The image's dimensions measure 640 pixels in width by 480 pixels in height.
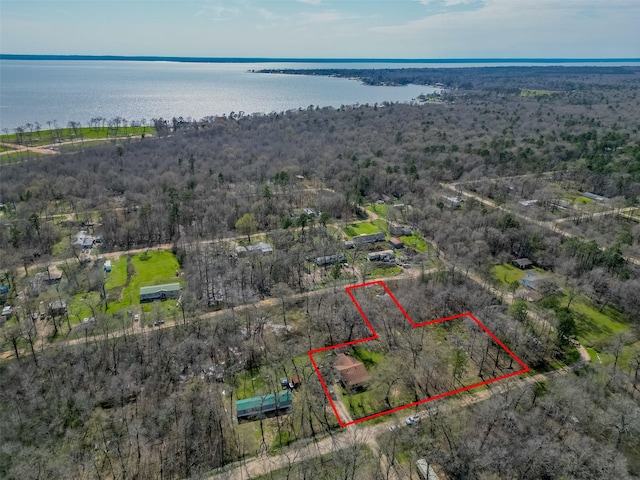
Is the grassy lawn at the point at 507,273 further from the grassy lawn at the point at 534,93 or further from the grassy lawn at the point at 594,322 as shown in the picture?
the grassy lawn at the point at 534,93

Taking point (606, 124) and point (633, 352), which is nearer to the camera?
point (633, 352)

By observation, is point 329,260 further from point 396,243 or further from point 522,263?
point 522,263

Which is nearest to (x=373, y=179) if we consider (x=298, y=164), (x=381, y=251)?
(x=298, y=164)

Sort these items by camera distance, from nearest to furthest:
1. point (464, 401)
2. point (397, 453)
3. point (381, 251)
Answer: point (397, 453) < point (464, 401) < point (381, 251)

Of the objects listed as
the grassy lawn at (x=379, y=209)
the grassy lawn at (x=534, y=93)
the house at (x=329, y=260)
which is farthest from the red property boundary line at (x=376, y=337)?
the grassy lawn at (x=534, y=93)

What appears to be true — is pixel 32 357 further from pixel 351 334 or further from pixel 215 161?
pixel 215 161

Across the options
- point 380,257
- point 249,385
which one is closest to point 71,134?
point 380,257
